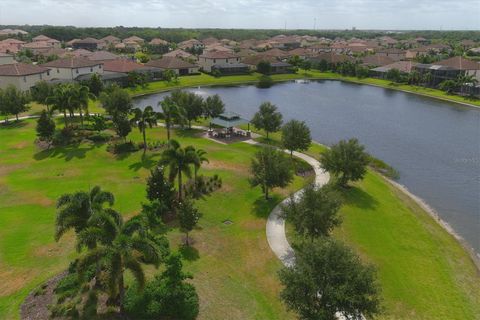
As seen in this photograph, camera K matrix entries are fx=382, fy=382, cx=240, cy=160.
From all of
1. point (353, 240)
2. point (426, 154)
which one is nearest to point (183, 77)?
point (426, 154)

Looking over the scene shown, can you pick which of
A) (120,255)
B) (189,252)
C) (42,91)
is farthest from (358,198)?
(42,91)

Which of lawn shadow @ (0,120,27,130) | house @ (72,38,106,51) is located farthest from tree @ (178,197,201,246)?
house @ (72,38,106,51)

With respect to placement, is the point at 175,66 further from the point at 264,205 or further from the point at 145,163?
the point at 264,205

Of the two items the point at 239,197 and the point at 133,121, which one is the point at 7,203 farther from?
the point at 239,197

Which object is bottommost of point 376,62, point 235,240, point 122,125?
point 235,240

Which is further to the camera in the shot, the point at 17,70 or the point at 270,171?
the point at 17,70

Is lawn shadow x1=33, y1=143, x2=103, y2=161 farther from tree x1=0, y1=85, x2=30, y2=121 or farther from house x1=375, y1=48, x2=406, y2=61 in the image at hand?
house x1=375, y1=48, x2=406, y2=61
